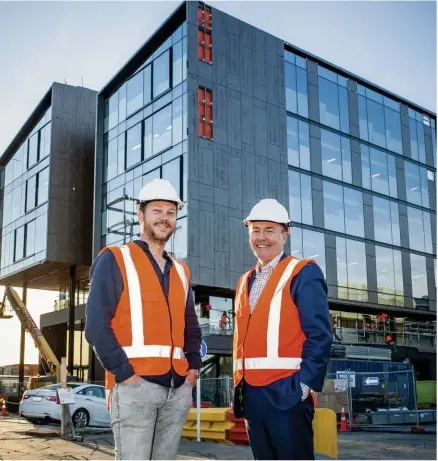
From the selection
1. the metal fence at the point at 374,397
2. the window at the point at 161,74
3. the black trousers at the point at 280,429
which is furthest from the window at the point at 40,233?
the black trousers at the point at 280,429

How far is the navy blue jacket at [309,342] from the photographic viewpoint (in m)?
4.20

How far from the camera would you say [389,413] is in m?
21.3

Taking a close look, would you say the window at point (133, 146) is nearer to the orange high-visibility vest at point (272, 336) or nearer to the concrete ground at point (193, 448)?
the concrete ground at point (193, 448)

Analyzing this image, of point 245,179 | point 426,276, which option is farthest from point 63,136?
point 426,276

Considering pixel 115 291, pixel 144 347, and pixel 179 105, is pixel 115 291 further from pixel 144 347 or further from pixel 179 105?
pixel 179 105

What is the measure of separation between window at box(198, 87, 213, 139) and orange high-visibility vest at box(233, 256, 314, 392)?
28872mm

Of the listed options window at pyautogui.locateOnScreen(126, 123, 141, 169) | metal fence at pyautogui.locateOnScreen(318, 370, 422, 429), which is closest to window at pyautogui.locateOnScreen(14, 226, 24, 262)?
window at pyautogui.locateOnScreen(126, 123, 141, 169)

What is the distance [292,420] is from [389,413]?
1846 centimetres

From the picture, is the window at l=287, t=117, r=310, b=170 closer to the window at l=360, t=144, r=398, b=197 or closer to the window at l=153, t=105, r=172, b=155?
the window at l=360, t=144, r=398, b=197

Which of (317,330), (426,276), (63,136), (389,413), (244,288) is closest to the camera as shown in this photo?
(317,330)

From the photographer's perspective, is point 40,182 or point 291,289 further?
point 40,182

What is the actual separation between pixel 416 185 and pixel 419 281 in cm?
698

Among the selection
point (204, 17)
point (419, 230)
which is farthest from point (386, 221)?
point (204, 17)

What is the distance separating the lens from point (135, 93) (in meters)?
38.0
